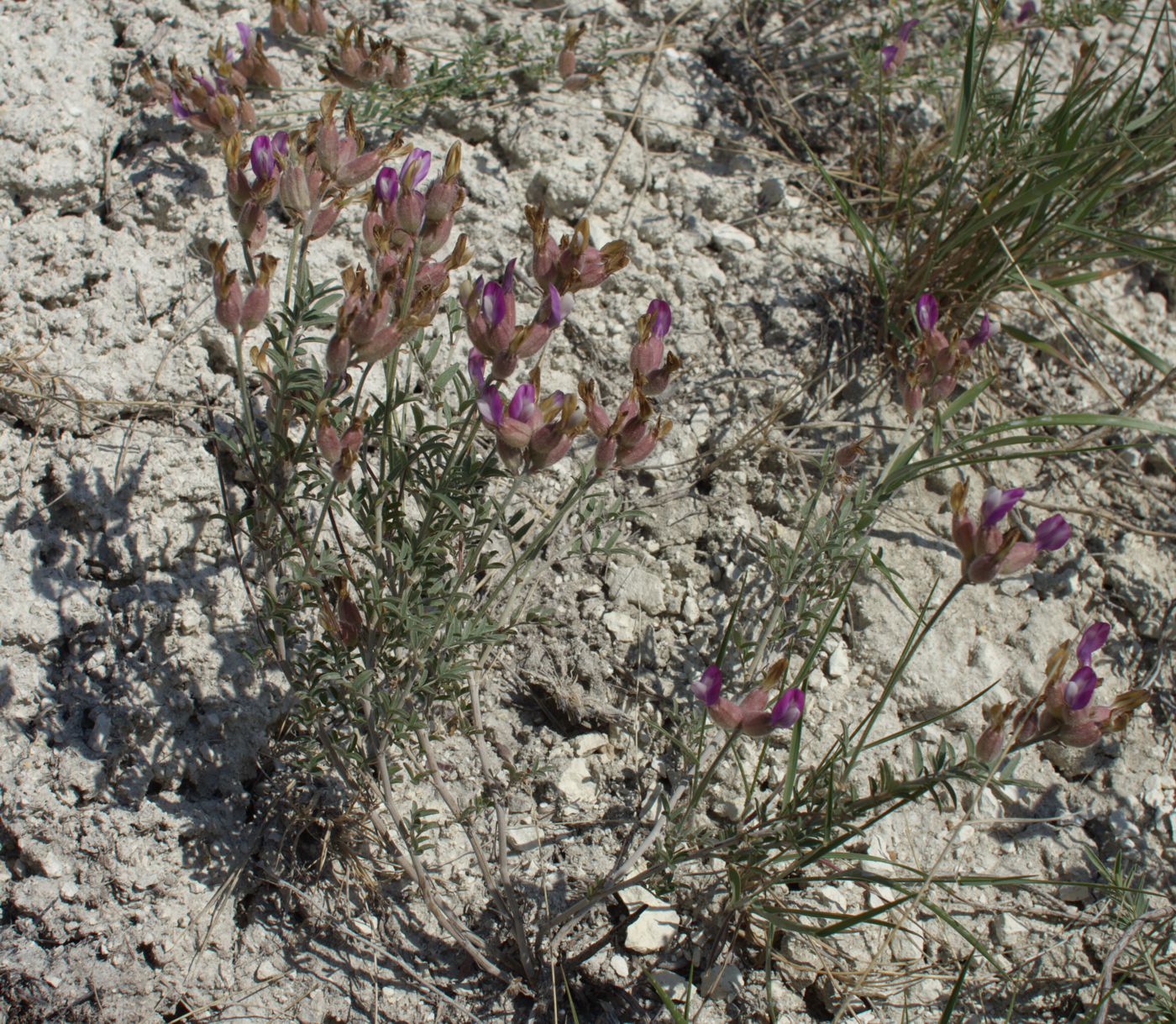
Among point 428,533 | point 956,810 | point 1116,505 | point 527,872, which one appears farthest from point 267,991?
point 1116,505

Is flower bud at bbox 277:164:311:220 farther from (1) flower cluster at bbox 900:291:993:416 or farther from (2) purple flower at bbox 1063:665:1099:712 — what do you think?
(2) purple flower at bbox 1063:665:1099:712

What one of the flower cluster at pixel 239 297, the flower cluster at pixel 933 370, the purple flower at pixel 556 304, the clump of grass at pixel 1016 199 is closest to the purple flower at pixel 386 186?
the flower cluster at pixel 239 297

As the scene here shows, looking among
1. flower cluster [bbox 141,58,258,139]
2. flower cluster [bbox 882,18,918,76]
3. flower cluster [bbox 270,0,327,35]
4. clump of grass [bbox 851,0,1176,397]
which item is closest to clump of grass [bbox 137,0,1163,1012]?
flower cluster [bbox 141,58,258,139]

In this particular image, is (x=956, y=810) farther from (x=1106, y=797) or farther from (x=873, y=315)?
(x=873, y=315)

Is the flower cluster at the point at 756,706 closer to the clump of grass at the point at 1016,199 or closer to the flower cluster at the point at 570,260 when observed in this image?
the flower cluster at the point at 570,260

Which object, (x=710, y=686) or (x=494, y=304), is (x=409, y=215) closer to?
(x=494, y=304)

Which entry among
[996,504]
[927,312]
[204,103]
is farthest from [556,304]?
[204,103]
